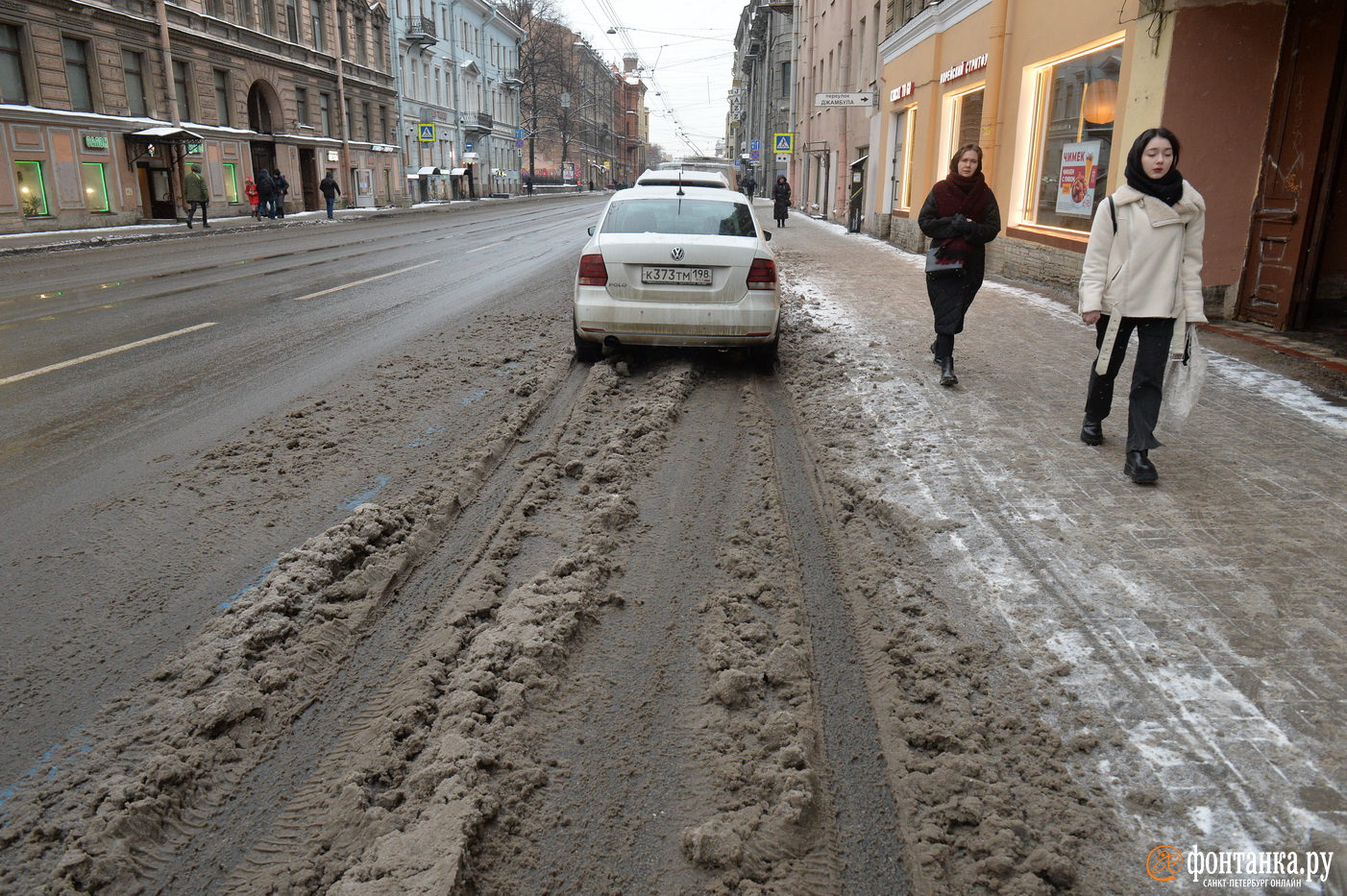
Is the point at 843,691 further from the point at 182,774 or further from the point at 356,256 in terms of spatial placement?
the point at 356,256

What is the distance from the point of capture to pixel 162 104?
3019 centimetres

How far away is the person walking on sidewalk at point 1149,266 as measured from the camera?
4945mm

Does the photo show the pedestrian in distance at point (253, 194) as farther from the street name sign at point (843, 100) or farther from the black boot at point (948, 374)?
the black boot at point (948, 374)

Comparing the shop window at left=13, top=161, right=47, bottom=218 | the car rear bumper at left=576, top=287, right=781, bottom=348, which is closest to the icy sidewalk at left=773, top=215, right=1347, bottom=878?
the car rear bumper at left=576, top=287, right=781, bottom=348

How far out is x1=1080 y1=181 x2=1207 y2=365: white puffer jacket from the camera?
4969 mm

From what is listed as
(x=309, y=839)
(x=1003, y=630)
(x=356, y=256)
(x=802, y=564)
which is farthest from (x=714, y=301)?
(x=356, y=256)

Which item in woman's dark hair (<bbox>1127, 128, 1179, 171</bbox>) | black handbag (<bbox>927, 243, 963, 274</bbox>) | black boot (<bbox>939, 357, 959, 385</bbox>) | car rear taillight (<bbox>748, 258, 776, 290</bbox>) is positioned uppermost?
woman's dark hair (<bbox>1127, 128, 1179, 171</bbox>)

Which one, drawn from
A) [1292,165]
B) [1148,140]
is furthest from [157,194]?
[1148,140]

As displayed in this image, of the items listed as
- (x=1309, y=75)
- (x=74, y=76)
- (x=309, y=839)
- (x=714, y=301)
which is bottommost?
(x=309, y=839)

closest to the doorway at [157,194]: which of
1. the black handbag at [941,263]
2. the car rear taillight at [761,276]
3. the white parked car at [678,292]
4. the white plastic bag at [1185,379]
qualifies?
the white parked car at [678,292]

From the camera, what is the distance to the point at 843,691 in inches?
119

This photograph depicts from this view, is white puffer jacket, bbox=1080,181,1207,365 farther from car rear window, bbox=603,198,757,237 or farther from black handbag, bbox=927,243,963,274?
car rear window, bbox=603,198,757,237

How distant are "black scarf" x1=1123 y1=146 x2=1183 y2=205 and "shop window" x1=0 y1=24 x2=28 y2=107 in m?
29.3

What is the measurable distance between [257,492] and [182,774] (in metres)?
2.44
